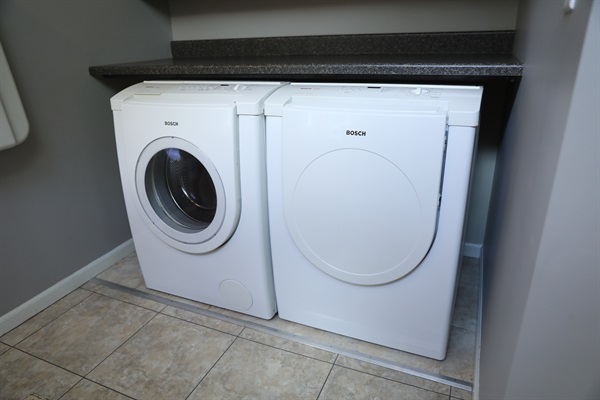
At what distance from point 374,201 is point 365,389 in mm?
607

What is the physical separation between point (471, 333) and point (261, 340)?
788 millimetres

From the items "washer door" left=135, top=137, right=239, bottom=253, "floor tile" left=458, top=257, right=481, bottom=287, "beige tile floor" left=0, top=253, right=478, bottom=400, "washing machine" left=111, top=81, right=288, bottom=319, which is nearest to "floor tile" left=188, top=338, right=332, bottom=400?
"beige tile floor" left=0, top=253, right=478, bottom=400

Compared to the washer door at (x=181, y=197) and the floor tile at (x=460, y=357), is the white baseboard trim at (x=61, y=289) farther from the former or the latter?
the floor tile at (x=460, y=357)

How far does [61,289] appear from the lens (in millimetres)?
1759

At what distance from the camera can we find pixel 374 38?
5.68ft

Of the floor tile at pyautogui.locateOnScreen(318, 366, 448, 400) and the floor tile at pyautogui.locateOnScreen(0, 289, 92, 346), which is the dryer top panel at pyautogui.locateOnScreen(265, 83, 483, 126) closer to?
the floor tile at pyautogui.locateOnScreen(318, 366, 448, 400)

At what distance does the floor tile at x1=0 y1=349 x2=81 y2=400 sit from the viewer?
131 centimetres

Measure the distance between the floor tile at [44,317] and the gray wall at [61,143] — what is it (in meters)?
0.09

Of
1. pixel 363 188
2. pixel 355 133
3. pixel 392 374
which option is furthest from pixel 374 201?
pixel 392 374

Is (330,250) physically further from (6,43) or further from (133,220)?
(6,43)

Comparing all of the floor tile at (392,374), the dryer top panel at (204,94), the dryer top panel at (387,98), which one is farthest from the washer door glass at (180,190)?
the floor tile at (392,374)

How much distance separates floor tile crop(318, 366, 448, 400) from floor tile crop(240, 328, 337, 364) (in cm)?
8

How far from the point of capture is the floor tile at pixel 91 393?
4.21 feet

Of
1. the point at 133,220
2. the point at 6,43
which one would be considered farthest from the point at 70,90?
the point at 133,220
